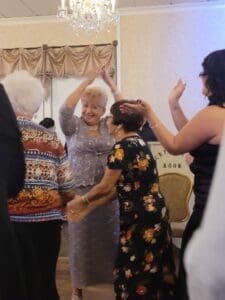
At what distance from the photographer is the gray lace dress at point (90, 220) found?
290 cm

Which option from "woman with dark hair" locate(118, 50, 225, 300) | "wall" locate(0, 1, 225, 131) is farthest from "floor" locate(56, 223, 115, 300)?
"wall" locate(0, 1, 225, 131)

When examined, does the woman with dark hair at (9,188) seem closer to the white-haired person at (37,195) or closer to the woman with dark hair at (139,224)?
the white-haired person at (37,195)

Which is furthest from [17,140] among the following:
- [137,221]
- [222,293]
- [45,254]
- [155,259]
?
[222,293]

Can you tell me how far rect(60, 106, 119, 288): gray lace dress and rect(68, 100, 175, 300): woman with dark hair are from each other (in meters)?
0.48

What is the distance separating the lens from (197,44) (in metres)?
6.71

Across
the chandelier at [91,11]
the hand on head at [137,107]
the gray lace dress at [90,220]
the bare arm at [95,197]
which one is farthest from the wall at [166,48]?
the hand on head at [137,107]

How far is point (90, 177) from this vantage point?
2898mm

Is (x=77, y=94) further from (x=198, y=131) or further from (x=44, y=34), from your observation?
(x=44, y=34)

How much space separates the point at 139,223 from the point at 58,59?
5233 millimetres

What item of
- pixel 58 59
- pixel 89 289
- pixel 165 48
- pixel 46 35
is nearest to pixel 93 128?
pixel 89 289

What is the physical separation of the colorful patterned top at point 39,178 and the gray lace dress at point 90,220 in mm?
640

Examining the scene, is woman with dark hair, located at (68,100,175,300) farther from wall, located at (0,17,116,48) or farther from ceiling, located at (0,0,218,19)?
wall, located at (0,17,116,48)

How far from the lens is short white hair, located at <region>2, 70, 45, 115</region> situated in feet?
7.14

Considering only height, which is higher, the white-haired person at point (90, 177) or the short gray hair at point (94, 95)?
the short gray hair at point (94, 95)
